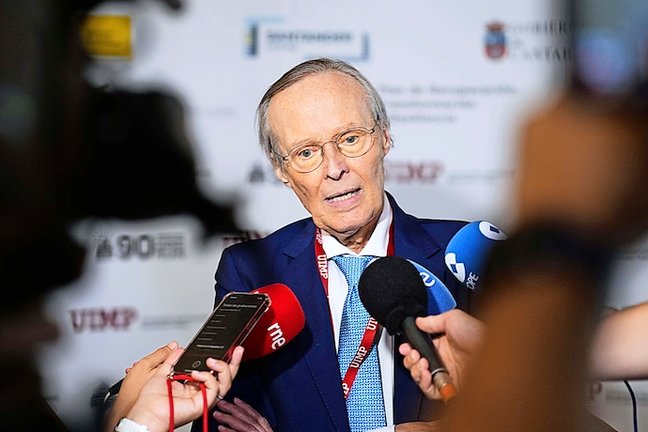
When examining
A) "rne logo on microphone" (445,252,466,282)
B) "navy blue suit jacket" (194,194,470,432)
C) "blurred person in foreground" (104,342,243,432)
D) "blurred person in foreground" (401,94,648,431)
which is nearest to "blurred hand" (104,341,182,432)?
"blurred person in foreground" (104,342,243,432)

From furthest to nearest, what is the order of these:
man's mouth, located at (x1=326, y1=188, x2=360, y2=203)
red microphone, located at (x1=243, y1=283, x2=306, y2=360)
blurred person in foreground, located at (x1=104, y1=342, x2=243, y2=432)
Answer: man's mouth, located at (x1=326, y1=188, x2=360, y2=203), red microphone, located at (x1=243, y1=283, x2=306, y2=360), blurred person in foreground, located at (x1=104, y1=342, x2=243, y2=432)

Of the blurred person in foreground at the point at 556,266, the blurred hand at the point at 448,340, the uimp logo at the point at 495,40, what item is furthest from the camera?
the uimp logo at the point at 495,40

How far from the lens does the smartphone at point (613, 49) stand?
0.37 m

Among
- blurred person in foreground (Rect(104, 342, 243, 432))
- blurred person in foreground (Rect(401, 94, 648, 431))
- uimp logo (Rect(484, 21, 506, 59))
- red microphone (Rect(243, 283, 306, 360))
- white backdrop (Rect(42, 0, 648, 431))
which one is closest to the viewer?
blurred person in foreground (Rect(401, 94, 648, 431))

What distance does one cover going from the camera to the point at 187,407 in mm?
1326

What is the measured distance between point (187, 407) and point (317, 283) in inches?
16.6

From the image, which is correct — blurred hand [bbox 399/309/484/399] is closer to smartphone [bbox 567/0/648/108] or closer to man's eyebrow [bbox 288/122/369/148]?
man's eyebrow [bbox 288/122/369/148]

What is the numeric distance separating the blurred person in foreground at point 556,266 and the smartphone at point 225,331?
3.11ft

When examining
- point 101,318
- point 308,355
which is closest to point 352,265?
point 308,355

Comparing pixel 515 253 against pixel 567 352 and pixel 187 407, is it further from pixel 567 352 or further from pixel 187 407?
pixel 187 407

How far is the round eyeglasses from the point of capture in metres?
1.64

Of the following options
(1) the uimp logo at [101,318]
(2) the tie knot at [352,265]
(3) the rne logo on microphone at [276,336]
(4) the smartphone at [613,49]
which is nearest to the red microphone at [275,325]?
(3) the rne logo on microphone at [276,336]

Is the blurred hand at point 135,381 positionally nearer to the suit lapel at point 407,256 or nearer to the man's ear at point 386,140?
the suit lapel at point 407,256

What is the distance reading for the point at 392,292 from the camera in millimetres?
1294
